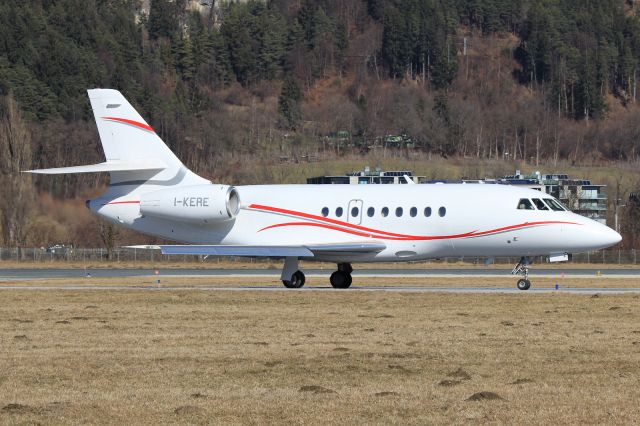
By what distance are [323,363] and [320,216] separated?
2251 centimetres

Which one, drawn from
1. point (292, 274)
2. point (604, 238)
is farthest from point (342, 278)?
point (604, 238)

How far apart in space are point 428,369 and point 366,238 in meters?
22.4

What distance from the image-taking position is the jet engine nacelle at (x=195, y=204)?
43.0m

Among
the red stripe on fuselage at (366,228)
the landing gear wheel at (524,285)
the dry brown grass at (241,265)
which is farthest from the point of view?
the dry brown grass at (241,265)

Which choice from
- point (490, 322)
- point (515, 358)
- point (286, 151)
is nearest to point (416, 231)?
point (490, 322)

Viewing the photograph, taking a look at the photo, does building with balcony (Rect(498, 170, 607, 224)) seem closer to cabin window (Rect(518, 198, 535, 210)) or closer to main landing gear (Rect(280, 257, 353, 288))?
main landing gear (Rect(280, 257, 353, 288))

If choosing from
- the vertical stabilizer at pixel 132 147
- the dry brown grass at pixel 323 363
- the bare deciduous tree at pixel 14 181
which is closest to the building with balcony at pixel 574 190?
the bare deciduous tree at pixel 14 181

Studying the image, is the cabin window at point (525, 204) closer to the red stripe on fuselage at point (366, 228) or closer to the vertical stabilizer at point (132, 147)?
the red stripe on fuselage at point (366, 228)

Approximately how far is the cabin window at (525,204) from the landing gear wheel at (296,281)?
25.9 ft

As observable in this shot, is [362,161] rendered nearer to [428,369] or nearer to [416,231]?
[416,231]

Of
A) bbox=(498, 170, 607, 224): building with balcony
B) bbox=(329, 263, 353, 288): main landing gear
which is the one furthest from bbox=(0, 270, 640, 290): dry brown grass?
bbox=(498, 170, 607, 224): building with balcony

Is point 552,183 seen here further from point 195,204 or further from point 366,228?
point 195,204

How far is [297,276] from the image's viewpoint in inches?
1676

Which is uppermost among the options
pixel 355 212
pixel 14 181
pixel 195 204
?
pixel 14 181
